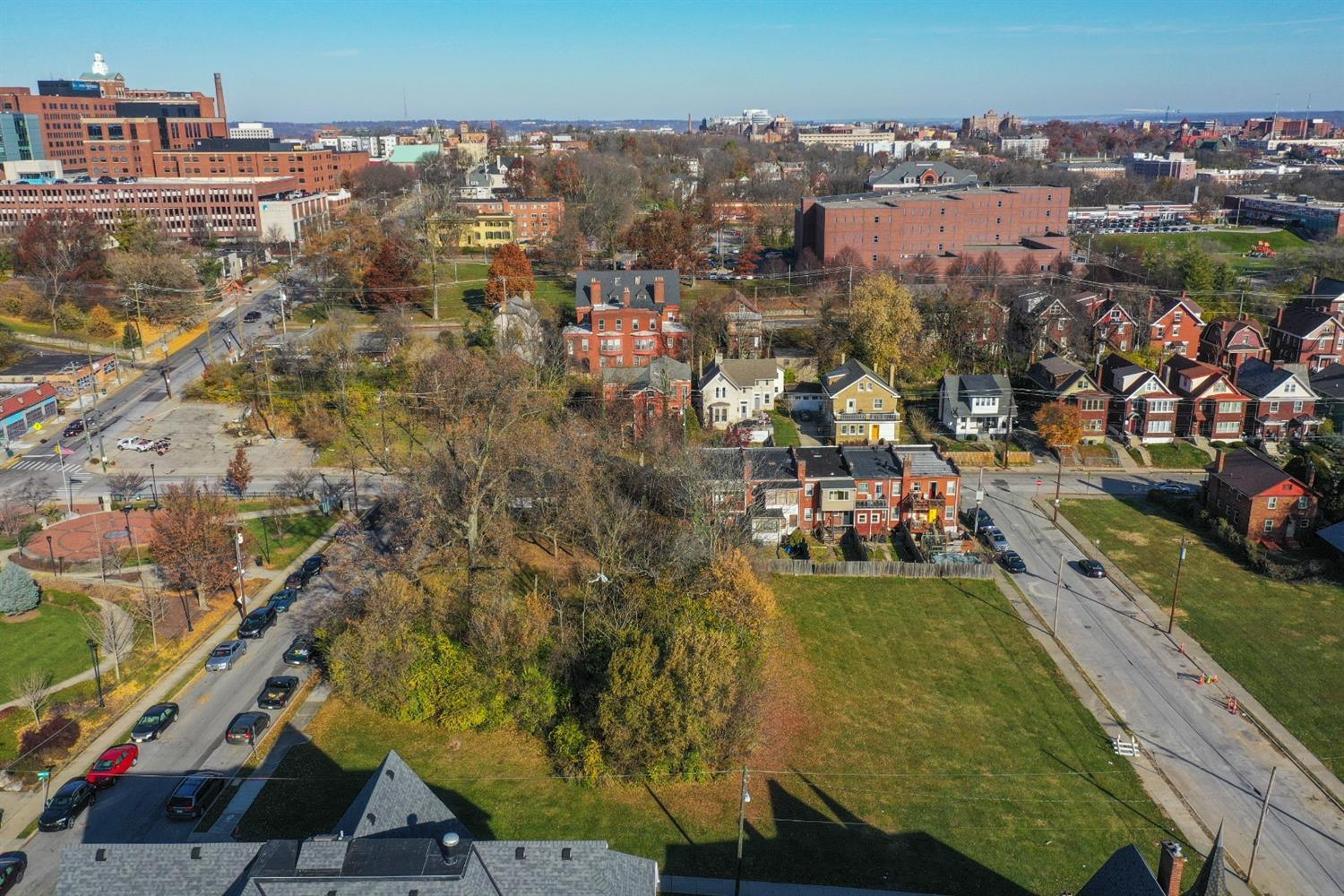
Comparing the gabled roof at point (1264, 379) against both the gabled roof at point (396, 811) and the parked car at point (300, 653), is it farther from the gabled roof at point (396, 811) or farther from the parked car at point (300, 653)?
the gabled roof at point (396, 811)

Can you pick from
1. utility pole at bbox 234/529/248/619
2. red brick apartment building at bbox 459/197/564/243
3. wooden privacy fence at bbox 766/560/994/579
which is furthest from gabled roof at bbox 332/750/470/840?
red brick apartment building at bbox 459/197/564/243

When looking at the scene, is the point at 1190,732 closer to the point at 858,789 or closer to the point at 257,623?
the point at 858,789

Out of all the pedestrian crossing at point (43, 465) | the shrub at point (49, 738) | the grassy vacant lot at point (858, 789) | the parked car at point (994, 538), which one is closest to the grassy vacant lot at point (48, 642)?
the shrub at point (49, 738)

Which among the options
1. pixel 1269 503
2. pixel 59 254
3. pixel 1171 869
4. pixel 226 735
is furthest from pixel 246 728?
pixel 59 254

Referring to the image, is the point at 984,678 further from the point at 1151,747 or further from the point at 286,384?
the point at 286,384

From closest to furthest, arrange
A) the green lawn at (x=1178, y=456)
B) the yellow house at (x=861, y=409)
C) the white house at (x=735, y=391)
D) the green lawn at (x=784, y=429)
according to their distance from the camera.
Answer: the green lawn at (x=1178, y=456) < the green lawn at (x=784, y=429) < the yellow house at (x=861, y=409) < the white house at (x=735, y=391)

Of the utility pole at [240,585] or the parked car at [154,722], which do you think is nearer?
the parked car at [154,722]

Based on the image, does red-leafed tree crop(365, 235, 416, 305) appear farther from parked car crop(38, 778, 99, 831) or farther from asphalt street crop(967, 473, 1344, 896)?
parked car crop(38, 778, 99, 831)
